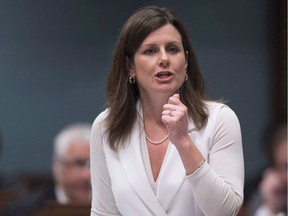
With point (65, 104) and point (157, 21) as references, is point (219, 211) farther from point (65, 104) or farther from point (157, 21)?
point (65, 104)

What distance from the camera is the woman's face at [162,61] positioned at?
1.45m

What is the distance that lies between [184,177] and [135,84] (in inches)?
9.6

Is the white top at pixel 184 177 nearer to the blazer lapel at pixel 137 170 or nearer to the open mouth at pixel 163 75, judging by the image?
the blazer lapel at pixel 137 170

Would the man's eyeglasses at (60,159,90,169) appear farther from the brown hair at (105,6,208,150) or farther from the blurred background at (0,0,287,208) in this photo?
the brown hair at (105,6,208,150)

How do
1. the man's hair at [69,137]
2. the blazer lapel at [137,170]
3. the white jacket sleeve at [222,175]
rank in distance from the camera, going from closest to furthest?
the white jacket sleeve at [222,175]
the blazer lapel at [137,170]
the man's hair at [69,137]

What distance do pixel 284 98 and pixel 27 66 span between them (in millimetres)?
676

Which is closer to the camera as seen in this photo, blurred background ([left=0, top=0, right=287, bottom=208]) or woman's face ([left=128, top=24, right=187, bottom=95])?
woman's face ([left=128, top=24, right=187, bottom=95])

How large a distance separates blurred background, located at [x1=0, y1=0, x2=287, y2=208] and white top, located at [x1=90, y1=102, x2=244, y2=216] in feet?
1.13

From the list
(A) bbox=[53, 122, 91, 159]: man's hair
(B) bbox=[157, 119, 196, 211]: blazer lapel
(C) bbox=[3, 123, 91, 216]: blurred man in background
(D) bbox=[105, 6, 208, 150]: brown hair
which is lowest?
(C) bbox=[3, 123, 91, 216]: blurred man in background

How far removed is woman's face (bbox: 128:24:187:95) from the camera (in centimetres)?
145

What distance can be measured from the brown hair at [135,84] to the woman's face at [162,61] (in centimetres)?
2

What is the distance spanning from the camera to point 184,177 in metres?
1.44

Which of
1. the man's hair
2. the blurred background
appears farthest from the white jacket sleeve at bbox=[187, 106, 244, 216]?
the man's hair

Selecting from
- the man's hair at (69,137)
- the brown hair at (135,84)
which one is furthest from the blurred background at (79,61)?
the brown hair at (135,84)
